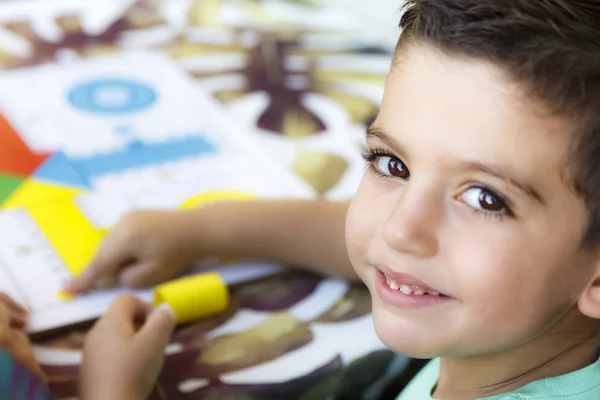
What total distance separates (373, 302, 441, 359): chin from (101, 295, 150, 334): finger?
20 cm

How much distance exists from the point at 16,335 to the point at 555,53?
1.32 feet

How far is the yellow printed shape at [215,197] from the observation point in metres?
0.77

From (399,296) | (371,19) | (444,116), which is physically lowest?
(371,19)

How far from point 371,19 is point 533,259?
84cm

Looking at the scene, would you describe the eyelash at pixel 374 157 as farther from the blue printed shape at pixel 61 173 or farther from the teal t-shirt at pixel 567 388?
the blue printed shape at pixel 61 173

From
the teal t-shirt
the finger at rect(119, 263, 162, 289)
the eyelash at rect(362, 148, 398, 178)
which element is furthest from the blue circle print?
the teal t-shirt

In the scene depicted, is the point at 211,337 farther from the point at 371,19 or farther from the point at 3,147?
the point at 371,19

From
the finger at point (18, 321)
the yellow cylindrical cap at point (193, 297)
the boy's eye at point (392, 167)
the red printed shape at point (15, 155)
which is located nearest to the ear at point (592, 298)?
the boy's eye at point (392, 167)

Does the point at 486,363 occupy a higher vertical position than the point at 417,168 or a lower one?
lower

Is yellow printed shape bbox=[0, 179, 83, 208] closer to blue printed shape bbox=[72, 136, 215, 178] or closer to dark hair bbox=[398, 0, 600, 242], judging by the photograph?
blue printed shape bbox=[72, 136, 215, 178]

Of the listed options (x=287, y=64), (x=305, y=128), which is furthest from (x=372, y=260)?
(x=287, y=64)

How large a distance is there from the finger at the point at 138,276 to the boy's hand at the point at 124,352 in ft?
0.11

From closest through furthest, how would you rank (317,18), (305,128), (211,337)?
(211,337), (305,128), (317,18)

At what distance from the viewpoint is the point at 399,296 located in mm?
508
